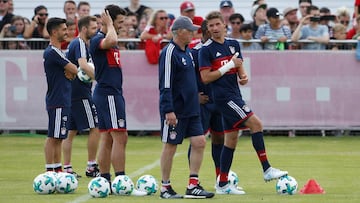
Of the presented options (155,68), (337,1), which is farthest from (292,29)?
(337,1)

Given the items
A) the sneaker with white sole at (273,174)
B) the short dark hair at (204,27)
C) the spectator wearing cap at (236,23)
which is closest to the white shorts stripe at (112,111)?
the short dark hair at (204,27)

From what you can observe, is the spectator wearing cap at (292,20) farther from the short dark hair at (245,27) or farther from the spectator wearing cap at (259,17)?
the short dark hair at (245,27)

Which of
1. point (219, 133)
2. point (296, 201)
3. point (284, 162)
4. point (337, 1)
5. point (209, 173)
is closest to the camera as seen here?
point (296, 201)

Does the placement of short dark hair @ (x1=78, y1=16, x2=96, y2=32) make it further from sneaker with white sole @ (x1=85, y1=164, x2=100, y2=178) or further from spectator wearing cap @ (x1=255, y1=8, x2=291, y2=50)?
spectator wearing cap @ (x1=255, y1=8, x2=291, y2=50)

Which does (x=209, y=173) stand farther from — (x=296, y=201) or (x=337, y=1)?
(x=337, y=1)

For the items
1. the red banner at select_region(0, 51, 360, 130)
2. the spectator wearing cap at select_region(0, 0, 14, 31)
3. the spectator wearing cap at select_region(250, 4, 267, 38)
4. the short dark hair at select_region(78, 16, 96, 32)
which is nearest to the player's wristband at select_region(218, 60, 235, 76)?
the short dark hair at select_region(78, 16, 96, 32)

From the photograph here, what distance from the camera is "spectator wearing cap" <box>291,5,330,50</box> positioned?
22578mm

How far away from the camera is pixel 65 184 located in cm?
1304

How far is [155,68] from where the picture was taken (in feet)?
74.2

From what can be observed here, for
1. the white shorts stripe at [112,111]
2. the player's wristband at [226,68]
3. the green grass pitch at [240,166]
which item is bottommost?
the green grass pitch at [240,166]

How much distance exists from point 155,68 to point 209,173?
23.0 ft

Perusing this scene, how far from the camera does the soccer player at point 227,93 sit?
13.1m

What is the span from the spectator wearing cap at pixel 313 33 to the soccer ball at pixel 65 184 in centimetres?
1042

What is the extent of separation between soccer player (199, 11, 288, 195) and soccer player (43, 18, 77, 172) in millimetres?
2297
